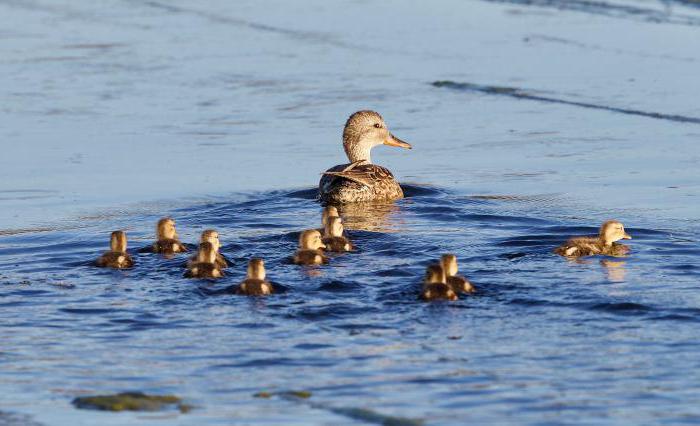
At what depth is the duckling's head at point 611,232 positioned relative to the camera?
9.30m

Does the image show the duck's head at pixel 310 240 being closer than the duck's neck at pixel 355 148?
Yes

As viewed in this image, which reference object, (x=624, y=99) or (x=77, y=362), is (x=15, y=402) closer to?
(x=77, y=362)

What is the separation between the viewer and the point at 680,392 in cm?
639

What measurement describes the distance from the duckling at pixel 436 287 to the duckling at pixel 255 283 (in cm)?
85

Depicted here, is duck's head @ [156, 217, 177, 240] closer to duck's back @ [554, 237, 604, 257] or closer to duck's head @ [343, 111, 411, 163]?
duck's back @ [554, 237, 604, 257]

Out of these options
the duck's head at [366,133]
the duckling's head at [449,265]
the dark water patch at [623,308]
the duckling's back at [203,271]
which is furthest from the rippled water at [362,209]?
the duck's head at [366,133]

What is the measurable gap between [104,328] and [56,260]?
1925 mm

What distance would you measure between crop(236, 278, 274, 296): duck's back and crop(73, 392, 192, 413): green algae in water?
172 cm

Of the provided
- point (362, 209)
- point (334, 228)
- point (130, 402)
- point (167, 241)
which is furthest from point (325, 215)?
point (130, 402)

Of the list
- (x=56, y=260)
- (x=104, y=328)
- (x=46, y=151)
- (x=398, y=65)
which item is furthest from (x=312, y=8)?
(x=104, y=328)

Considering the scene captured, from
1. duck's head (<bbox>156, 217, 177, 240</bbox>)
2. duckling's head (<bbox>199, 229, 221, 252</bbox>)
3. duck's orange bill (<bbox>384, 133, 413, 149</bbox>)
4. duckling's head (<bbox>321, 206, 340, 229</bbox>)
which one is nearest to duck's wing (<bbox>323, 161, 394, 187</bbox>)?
duck's orange bill (<bbox>384, 133, 413, 149</bbox>)

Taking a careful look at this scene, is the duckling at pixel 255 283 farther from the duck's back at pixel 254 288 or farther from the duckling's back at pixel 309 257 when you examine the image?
the duckling's back at pixel 309 257

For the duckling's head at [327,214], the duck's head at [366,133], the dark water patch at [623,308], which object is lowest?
the dark water patch at [623,308]

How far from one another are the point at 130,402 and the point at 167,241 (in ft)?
10.0
